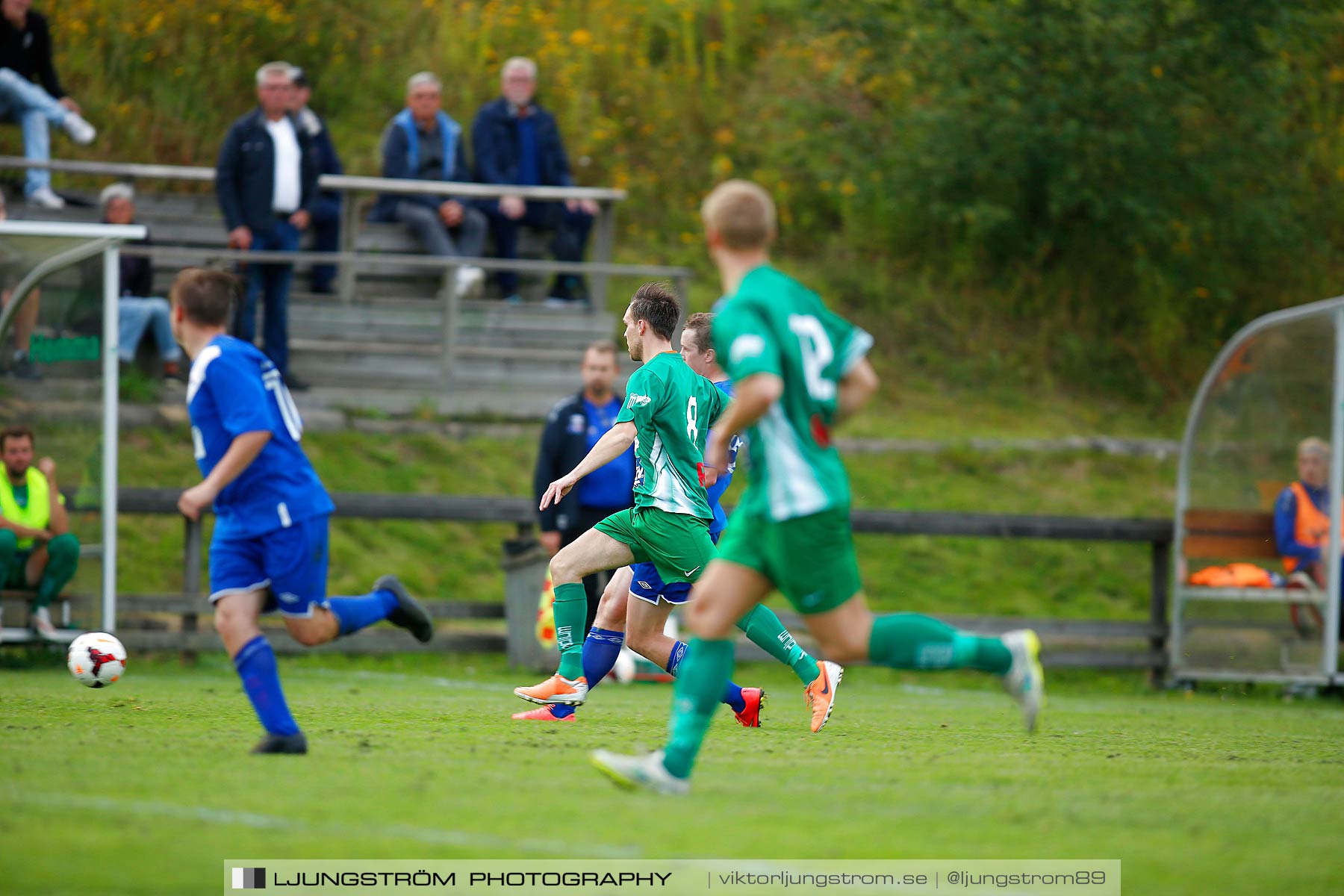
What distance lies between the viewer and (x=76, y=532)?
11.5 m

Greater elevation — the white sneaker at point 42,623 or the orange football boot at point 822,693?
the orange football boot at point 822,693

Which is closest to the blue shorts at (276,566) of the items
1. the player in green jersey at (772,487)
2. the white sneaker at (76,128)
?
the player in green jersey at (772,487)

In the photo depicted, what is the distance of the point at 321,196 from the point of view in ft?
51.7

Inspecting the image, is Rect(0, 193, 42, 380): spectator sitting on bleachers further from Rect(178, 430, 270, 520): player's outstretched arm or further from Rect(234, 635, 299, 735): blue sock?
Rect(234, 635, 299, 735): blue sock

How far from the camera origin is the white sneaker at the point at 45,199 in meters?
15.4

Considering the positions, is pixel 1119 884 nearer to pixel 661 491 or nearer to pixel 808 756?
pixel 808 756

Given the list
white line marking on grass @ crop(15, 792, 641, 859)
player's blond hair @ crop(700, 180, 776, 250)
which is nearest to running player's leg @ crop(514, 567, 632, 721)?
player's blond hair @ crop(700, 180, 776, 250)

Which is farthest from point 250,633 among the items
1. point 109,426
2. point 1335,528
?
point 1335,528

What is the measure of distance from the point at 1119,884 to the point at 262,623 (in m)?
10.1

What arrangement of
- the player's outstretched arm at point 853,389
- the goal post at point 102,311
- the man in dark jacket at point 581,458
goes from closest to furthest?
the player's outstretched arm at point 853,389
the man in dark jacket at point 581,458
the goal post at point 102,311

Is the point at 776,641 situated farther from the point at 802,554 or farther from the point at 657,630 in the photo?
the point at 802,554

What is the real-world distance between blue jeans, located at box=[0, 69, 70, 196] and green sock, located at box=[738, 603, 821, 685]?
1074cm

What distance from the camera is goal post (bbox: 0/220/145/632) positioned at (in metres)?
11.3

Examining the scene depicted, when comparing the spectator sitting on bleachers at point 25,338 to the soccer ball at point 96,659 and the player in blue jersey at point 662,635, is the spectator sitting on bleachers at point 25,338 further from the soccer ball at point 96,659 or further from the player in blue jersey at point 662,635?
the player in blue jersey at point 662,635
